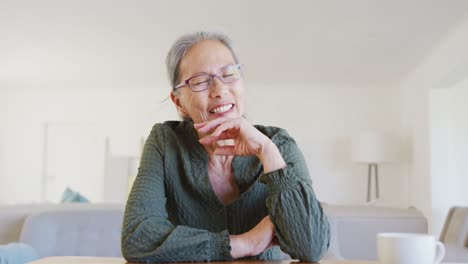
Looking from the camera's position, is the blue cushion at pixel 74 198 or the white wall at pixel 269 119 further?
the white wall at pixel 269 119

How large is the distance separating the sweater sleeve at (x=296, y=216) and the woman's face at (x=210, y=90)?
0.21m

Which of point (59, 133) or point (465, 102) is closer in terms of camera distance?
point (465, 102)

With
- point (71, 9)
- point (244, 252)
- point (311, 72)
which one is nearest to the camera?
point (244, 252)

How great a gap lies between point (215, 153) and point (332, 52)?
15.7 feet

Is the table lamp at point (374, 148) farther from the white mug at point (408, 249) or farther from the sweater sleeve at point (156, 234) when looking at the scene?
the white mug at point (408, 249)

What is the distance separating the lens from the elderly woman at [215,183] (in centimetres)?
104

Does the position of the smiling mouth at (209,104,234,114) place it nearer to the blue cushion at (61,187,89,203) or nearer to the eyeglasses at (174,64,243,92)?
the eyeglasses at (174,64,243,92)

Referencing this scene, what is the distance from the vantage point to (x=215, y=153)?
116cm

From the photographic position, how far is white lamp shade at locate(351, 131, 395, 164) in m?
6.72

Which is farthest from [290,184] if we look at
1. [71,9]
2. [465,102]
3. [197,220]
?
[465,102]

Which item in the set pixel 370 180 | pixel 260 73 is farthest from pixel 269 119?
pixel 370 180

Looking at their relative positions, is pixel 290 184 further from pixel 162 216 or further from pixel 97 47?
pixel 97 47

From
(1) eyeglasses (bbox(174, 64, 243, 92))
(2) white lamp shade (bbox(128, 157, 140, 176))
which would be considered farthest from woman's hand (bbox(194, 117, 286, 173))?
Answer: (2) white lamp shade (bbox(128, 157, 140, 176))

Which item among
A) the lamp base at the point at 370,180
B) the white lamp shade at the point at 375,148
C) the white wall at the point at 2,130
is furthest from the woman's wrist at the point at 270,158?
the white wall at the point at 2,130
